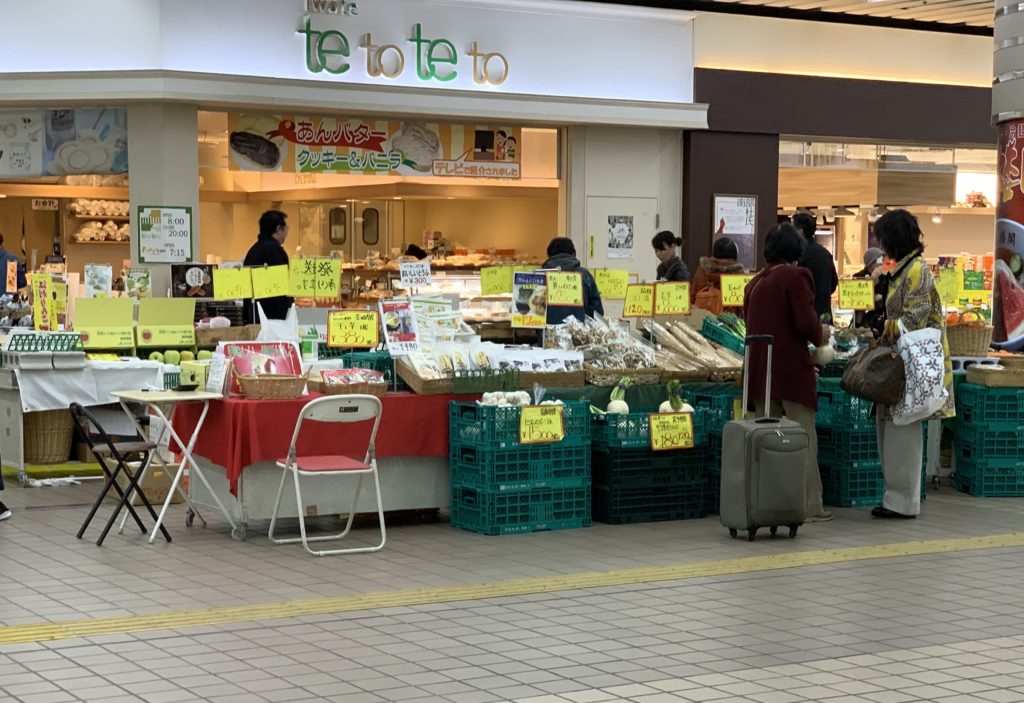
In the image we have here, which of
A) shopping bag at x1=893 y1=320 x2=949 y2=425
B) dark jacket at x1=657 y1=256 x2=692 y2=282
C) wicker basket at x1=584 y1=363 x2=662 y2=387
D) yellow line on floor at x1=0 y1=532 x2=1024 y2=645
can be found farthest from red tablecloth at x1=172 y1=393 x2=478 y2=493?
dark jacket at x1=657 y1=256 x2=692 y2=282

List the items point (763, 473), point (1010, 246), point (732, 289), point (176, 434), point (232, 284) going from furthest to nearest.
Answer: point (732, 289) → point (1010, 246) → point (232, 284) → point (176, 434) → point (763, 473)

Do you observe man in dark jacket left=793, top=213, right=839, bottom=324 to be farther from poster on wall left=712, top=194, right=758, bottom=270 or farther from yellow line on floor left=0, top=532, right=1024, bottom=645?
poster on wall left=712, top=194, right=758, bottom=270

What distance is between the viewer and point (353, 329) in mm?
9305

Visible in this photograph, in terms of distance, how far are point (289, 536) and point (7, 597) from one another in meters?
1.93

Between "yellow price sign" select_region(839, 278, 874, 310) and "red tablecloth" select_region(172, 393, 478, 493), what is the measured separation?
12.0 ft

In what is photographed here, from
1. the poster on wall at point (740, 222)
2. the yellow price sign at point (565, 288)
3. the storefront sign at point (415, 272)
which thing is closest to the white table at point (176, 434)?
the storefront sign at point (415, 272)

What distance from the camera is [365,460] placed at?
8.03 m

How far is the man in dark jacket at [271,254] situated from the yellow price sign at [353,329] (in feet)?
6.09

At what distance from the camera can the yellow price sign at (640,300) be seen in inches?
402

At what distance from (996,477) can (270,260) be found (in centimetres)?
546

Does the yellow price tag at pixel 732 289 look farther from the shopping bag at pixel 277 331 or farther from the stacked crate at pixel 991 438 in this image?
the shopping bag at pixel 277 331

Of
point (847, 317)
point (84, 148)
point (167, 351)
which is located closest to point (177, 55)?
point (84, 148)

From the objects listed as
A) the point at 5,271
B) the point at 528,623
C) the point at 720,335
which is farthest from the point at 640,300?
the point at 5,271

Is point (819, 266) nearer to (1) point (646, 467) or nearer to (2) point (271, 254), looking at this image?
(1) point (646, 467)
